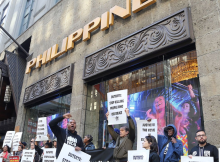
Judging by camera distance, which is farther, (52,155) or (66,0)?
(66,0)

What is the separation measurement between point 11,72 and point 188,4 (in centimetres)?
1310

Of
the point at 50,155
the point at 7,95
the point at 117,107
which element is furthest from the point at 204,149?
the point at 7,95

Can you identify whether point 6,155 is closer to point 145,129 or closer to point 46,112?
point 46,112

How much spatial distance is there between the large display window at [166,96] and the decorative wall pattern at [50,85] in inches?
94.7

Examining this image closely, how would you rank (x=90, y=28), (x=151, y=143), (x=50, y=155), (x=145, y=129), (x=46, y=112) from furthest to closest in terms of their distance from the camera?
1. (x=46, y=112)
2. (x=90, y=28)
3. (x=50, y=155)
4. (x=145, y=129)
5. (x=151, y=143)

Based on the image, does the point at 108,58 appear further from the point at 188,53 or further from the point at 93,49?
the point at 188,53

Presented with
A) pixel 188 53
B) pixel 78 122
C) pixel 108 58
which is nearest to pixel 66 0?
pixel 108 58

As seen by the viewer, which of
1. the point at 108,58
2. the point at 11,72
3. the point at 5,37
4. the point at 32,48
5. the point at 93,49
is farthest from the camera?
the point at 5,37

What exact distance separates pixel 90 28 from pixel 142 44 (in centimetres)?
313

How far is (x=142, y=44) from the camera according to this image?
7301mm

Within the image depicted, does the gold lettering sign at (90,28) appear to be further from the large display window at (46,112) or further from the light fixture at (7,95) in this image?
the light fixture at (7,95)

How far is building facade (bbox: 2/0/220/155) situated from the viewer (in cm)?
586

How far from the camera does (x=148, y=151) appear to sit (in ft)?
13.4

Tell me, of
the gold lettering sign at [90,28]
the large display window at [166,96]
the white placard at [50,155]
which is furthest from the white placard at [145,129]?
the gold lettering sign at [90,28]
